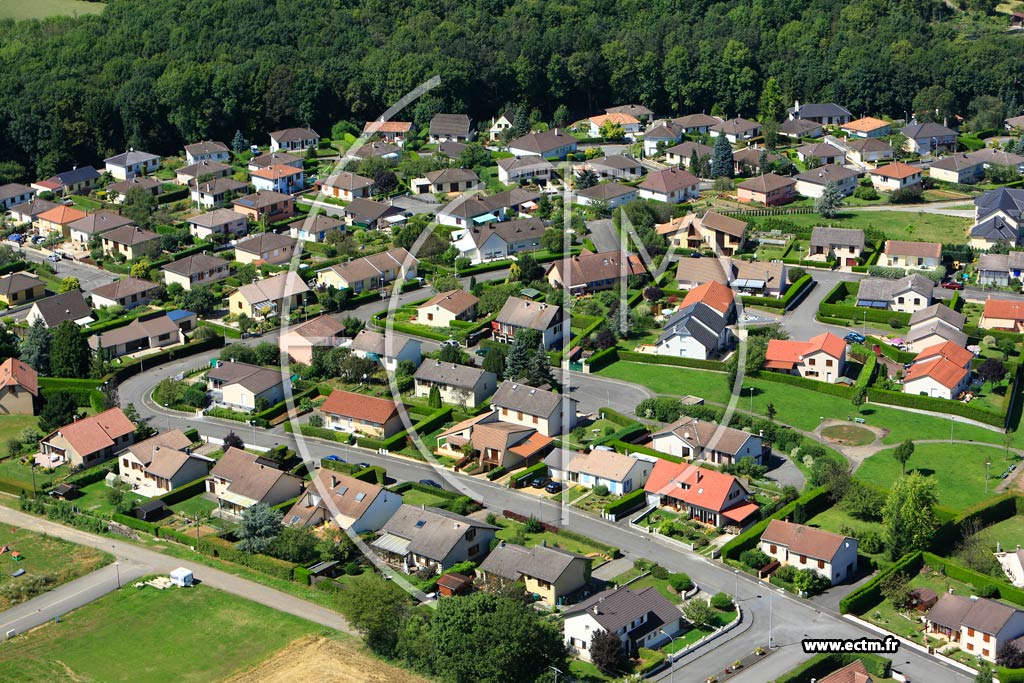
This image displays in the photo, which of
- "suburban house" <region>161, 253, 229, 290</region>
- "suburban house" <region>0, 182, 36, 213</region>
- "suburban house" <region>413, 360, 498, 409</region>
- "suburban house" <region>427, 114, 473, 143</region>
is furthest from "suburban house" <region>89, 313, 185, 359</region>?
"suburban house" <region>427, 114, 473, 143</region>

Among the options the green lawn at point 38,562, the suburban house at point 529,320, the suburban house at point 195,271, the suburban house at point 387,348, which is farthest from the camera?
the suburban house at point 195,271

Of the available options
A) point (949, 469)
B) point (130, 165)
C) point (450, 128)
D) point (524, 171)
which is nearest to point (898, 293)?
point (949, 469)

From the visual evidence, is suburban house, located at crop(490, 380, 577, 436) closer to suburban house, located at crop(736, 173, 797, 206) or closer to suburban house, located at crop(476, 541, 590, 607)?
suburban house, located at crop(476, 541, 590, 607)

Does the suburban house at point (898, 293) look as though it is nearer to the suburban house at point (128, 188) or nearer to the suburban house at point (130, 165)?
the suburban house at point (128, 188)

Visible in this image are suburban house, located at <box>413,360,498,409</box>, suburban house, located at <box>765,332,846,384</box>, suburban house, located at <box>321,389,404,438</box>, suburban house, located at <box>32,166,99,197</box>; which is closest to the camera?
suburban house, located at <box>321,389,404,438</box>

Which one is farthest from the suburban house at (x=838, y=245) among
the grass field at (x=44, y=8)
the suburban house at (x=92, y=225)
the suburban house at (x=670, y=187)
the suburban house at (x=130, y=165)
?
the grass field at (x=44, y=8)

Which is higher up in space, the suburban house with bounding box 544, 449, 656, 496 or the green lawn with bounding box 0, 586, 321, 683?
the suburban house with bounding box 544, 449, 656, 496

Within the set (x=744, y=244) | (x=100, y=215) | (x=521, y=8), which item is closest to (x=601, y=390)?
(x=744, y=244)
